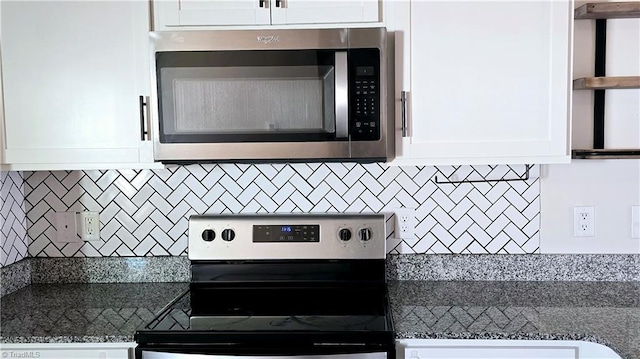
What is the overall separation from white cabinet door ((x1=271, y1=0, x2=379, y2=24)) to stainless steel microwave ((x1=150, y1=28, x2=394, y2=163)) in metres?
0.06

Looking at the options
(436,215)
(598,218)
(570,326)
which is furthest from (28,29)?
(598,218)

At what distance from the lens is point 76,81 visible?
5.63 feet

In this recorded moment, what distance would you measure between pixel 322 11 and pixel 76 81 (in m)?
0.81

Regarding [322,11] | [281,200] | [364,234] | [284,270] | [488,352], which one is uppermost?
[322,11]

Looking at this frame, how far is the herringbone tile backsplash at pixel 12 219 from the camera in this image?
6.23 feet

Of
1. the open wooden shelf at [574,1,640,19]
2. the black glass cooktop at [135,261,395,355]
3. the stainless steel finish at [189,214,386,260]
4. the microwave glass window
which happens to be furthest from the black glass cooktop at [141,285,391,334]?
the open wooden shelf at [574,1,640,19]

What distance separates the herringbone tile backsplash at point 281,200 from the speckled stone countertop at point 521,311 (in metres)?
0.19

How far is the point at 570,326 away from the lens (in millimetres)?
1499

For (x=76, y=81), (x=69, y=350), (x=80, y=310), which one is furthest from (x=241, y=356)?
(x=76, y=81)

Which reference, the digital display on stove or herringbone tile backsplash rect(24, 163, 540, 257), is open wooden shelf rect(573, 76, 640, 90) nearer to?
herringbone tile backsplash rect(24, 163, 540, 257)

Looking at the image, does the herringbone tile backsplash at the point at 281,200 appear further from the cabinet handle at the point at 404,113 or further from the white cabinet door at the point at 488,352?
the white cabinet door at the point at 488,352

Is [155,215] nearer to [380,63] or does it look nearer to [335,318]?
[335,318]

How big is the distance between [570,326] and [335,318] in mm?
654

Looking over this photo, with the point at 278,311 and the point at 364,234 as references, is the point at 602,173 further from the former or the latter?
the point at 278,311
